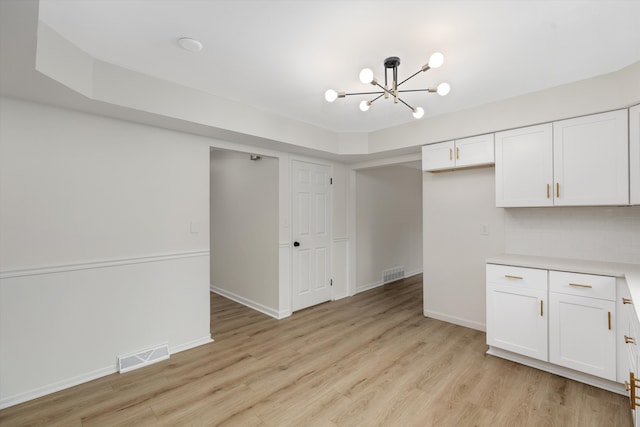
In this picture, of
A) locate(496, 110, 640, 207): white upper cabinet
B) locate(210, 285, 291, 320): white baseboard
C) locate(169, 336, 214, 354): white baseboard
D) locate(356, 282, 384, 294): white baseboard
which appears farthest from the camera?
locate(356, 282, 384, 294): white baseboard

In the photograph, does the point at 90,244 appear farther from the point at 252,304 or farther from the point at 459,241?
the point at 459,241

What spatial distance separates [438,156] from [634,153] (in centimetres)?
163

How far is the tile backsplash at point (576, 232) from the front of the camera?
255 centimetres

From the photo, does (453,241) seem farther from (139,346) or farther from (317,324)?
(139,346)

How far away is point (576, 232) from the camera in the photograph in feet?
9.18

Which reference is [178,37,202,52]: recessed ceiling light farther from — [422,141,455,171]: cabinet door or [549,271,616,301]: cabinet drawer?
[549,271,616,301]: cabinet drawer

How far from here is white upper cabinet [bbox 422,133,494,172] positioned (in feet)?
10.3

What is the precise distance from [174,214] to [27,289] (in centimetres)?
120

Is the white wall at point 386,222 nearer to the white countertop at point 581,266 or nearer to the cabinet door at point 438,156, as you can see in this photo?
the cabinet door at point 438,156

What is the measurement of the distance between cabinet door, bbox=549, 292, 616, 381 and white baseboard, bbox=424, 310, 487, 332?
0.96 metres

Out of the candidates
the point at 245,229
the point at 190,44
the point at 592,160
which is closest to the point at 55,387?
the point at 245,229

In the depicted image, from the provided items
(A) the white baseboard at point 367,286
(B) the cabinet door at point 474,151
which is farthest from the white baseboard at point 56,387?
(B) the cabinet door at point 474,151

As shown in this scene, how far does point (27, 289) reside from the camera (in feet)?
7.15

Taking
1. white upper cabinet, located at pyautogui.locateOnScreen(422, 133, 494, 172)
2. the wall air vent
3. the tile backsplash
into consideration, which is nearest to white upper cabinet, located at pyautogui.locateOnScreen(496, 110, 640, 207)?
white upper cabinet, located at pyautogui.locateOnScreen(422, 133, 494, 172)
